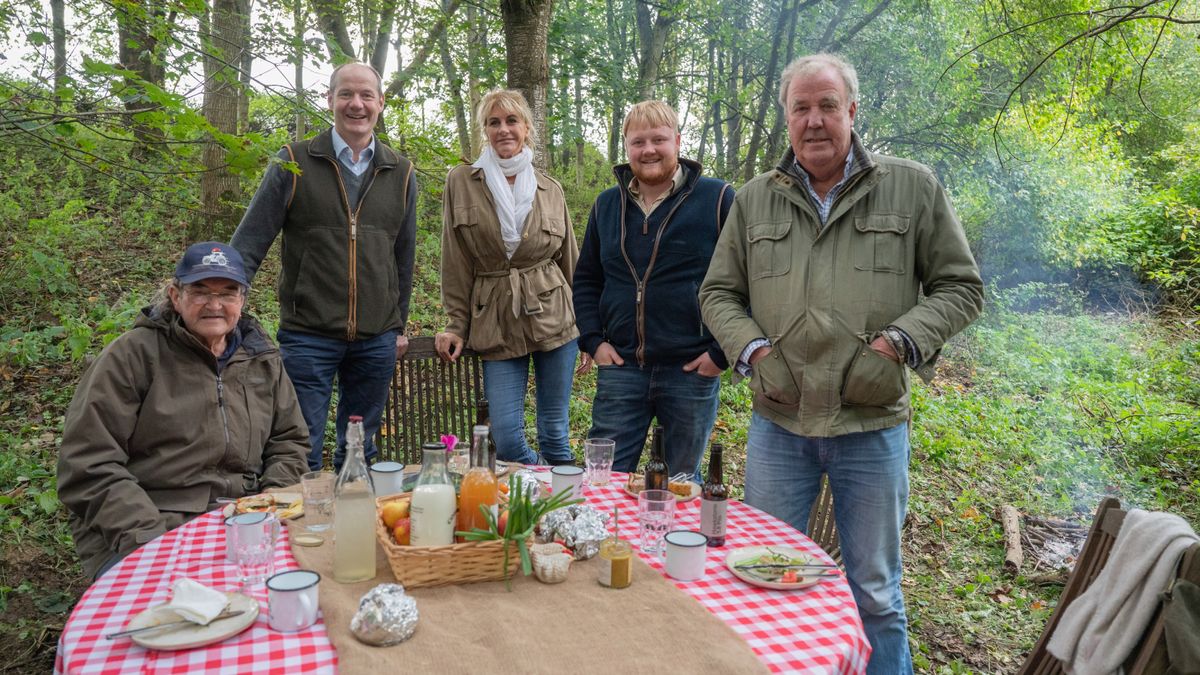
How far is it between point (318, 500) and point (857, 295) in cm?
186

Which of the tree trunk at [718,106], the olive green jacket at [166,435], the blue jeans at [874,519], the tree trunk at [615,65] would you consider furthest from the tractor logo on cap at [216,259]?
the tree trunk at [718,106]

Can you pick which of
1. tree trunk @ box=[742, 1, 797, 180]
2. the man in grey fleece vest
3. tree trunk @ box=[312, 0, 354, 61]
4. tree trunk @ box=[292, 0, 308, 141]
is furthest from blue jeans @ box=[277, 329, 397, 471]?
tree trunk @ box=[742, 1, 797, 180]

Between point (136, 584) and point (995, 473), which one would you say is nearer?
point (136, 584)

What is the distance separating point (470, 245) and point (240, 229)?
43.0 inches

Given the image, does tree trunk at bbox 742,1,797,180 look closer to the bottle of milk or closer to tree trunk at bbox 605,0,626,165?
tree trunk at bbox 605,0,626,165

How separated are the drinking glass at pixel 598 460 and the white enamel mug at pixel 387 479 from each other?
65cm

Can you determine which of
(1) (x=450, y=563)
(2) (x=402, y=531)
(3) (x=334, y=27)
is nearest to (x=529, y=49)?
(2) (x=402, y=531)

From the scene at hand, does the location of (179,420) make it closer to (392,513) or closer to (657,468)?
(392,513)

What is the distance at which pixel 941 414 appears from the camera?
7.99 m

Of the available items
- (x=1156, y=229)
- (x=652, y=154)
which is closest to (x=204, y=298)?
(x=652, y=154)

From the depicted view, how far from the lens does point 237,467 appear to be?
109 inches

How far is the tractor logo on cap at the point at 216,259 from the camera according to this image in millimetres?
2703

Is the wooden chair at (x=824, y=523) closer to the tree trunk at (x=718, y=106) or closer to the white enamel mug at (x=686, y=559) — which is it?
the white enamel mug at (x=686, y=559)

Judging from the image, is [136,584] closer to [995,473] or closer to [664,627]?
[664,627]
